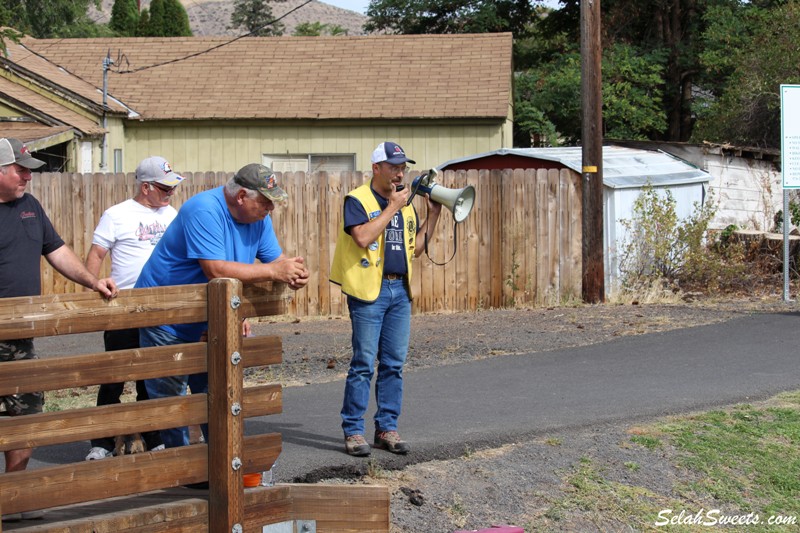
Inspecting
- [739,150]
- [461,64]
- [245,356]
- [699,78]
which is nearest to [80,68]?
[461,64]

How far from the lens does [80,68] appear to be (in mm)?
22453

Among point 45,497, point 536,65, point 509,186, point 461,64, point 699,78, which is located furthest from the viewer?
A: point 536,65

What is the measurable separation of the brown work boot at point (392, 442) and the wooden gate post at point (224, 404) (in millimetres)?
2131

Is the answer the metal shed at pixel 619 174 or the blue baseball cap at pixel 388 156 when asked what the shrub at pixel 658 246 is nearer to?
the metal shed at pixel 619 174

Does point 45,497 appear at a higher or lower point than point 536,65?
lower

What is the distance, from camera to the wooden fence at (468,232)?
14.2 meters

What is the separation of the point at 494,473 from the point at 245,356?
7.65 ft

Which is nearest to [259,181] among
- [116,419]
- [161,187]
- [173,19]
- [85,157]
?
[116,419]

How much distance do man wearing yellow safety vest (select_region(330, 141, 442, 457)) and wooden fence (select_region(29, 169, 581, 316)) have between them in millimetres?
7612

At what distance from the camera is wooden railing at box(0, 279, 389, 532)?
13.2 feet

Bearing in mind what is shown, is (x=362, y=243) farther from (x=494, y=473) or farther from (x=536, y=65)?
(x=536, y=65)

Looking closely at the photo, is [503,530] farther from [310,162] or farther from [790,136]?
[310,162]

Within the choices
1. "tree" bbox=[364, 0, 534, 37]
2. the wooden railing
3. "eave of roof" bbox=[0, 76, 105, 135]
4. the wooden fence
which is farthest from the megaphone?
"tree" bbox=[364, 0, 534, 37]

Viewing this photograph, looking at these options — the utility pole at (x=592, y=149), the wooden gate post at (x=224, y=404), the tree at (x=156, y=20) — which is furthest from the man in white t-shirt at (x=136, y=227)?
the tree at (x=156, y=20)
